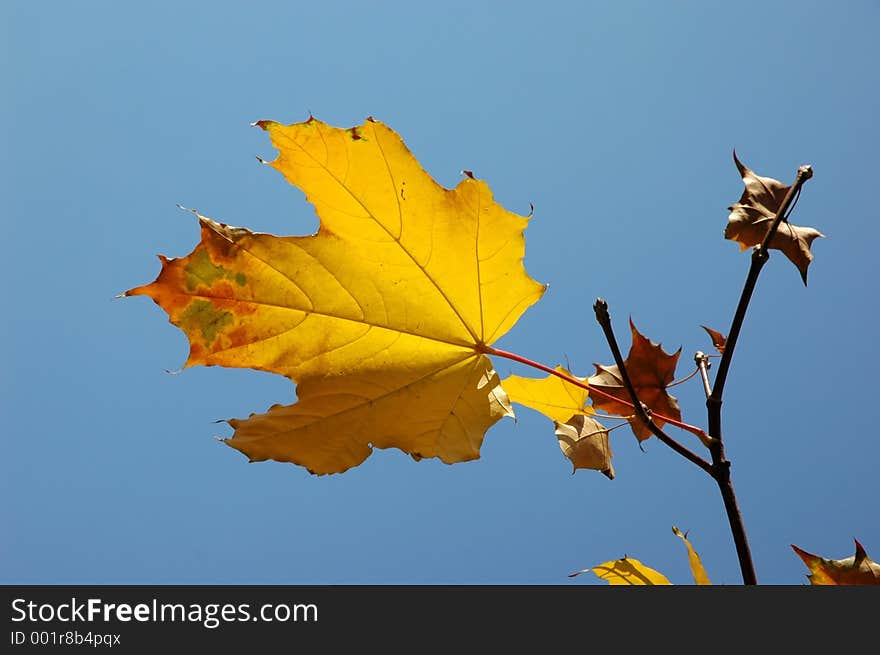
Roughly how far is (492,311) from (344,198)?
0.20 m

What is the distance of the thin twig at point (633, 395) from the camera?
62 cm

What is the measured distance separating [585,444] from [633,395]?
20 centimetres

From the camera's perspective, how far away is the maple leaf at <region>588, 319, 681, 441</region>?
81 centimetres

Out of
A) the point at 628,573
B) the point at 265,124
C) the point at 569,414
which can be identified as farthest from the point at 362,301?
the point at 628,573

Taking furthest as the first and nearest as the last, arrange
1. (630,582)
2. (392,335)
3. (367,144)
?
(630,582) → (392,335) → (367,144)

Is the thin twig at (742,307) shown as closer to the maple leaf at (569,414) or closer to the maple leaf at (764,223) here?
the maple leaf at (764,223)

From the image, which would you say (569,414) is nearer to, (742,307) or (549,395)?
(549,395)

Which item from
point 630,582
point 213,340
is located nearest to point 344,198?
point 213,340

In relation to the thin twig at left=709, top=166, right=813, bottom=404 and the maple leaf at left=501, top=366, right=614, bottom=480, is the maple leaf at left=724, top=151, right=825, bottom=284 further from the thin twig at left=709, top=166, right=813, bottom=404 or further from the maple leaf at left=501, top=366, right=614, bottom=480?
the maple leaf at left=501, top=366, right=614, bottom=480

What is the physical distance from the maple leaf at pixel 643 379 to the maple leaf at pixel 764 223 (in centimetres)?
15

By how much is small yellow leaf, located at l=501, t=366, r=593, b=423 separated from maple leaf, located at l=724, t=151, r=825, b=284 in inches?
10.0

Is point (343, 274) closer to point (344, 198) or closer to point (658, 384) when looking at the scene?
point (344, 198)

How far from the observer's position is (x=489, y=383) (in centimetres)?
77

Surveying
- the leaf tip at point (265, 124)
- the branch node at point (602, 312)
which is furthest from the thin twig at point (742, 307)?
the leaf tip at point (265, 124)
